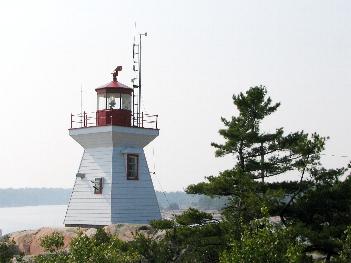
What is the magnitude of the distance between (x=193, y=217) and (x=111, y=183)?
971cm

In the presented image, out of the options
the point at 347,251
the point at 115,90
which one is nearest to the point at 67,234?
the point at 115,90

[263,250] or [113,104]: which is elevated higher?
[113,104]

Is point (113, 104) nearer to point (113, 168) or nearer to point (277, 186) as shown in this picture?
point (113, 168)

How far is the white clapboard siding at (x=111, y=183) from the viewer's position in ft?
102

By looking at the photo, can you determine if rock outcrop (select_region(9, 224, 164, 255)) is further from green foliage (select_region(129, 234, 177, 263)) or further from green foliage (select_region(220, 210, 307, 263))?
green foliage (select_region(220, 210, 307, 263))

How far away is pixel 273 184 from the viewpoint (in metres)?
22.0

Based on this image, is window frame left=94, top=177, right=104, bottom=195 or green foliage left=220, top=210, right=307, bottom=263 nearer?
green foliage left=220, top=210, right=307, bottom=263

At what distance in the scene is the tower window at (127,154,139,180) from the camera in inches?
1261

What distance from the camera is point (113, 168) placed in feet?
103

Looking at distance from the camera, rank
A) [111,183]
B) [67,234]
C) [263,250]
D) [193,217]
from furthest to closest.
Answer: [111,183], [67,234], [193,217], [263,250]

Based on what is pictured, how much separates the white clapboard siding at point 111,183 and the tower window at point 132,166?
0.23m

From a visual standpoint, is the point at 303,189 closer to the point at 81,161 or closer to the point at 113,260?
the point at 113,260

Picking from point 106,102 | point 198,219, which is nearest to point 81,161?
point 106,102

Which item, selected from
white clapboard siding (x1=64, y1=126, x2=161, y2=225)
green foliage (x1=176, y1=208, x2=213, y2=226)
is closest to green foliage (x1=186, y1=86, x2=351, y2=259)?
green foliage (x1=176, y1=208, x2=213, y2=226)
